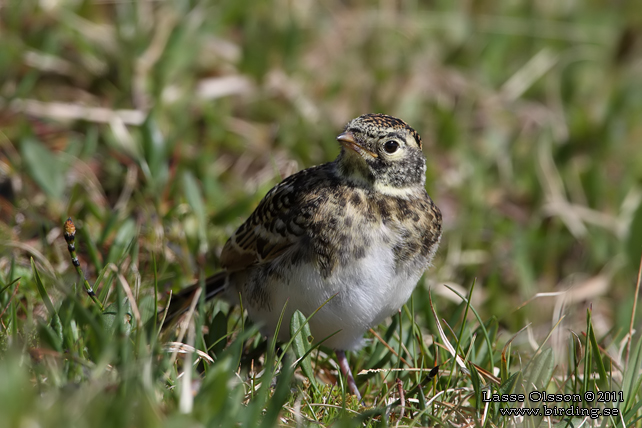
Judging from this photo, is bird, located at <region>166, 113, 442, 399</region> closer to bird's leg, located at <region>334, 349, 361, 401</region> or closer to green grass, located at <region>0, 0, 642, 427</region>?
bird's leg, located at <region>334, 349, 361, 401</region>

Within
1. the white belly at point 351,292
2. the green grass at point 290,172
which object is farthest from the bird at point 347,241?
the green grass at point 290,172

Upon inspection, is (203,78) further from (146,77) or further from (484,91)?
(484,91)

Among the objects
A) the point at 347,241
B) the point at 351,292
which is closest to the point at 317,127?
the point at 347,241

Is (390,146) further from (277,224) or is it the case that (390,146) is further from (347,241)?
(277,224)

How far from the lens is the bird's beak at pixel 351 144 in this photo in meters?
4.08

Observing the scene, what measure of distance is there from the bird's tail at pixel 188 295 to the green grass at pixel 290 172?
0.37 feet

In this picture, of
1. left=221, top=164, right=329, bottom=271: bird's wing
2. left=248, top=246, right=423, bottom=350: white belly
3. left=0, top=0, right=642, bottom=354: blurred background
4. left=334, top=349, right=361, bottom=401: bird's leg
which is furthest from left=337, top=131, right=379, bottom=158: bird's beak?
left=0, top=0, right=642, bottom=354: blurred background

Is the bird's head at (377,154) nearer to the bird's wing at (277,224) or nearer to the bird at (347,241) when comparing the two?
the bird at (347,241)

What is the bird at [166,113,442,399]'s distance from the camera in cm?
384

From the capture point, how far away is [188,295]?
4.57 m

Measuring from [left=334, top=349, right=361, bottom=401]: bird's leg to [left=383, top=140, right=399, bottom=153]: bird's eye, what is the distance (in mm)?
1191

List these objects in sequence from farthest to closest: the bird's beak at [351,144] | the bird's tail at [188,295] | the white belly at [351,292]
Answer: the bird's tail at [188,295], the bird's beak at [351,144], the white belly at [351,292]

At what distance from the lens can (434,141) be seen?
762 centimetres

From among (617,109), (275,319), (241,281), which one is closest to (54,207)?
(241,281)
